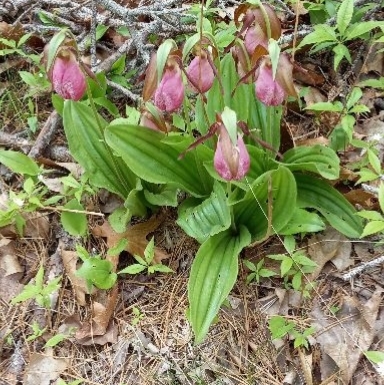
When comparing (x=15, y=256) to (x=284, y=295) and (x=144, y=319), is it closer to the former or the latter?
(x=144, y=319)

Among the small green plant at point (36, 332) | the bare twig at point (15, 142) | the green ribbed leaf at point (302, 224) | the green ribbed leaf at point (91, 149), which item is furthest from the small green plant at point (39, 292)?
the green ribbed leaf at point (302, 224)

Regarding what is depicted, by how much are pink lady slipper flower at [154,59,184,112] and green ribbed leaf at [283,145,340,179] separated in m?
0.57

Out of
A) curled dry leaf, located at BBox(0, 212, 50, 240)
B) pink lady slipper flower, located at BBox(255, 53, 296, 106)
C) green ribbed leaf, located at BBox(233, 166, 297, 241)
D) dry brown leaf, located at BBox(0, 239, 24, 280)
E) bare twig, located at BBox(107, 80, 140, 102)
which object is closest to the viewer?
pink lady slipper flower, located at BBox(255, 53, 296, 106)

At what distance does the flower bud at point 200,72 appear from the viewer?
171cm

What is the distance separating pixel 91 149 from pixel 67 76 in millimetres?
555

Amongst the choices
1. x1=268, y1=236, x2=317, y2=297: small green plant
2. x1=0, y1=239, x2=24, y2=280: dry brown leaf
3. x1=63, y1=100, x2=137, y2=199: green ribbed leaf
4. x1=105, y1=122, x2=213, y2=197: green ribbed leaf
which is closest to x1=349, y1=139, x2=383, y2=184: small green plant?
x1=268, y1=236, x2=317, y2=297: small green plant

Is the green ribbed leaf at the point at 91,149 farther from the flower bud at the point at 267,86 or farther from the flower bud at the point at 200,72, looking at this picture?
the flower bud at the point at 267,86

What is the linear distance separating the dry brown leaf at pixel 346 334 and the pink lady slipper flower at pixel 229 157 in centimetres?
71

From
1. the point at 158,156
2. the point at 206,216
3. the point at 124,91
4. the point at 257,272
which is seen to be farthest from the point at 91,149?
the point at 257,272

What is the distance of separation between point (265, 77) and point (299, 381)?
103 cm

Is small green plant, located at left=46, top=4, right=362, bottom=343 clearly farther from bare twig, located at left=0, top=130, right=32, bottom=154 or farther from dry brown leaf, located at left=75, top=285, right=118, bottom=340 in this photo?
bare twig, located at left=0, top=130, right=32, bottom=154

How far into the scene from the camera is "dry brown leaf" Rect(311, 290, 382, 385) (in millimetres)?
1849

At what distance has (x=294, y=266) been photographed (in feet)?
6.86

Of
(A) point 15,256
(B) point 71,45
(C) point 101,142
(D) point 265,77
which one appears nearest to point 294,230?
(D) point 265,77
